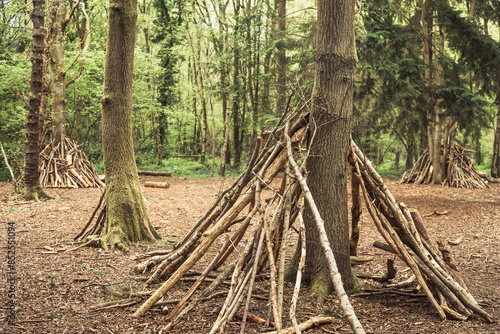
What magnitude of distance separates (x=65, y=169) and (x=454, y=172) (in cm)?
1202

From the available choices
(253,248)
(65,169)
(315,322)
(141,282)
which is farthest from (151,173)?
(315,322)

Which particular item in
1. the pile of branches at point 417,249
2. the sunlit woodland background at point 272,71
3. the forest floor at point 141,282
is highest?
the sunlit woodland background at point 272,71

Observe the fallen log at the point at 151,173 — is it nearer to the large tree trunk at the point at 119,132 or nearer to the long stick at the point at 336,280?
the large tree trunk at the point at 119,132

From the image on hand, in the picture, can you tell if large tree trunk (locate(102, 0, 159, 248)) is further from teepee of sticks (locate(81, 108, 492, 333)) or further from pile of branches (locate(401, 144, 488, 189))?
pile of branches (locate(401, 144, 488, 189))

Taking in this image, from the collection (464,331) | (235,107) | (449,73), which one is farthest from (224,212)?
(235,107)

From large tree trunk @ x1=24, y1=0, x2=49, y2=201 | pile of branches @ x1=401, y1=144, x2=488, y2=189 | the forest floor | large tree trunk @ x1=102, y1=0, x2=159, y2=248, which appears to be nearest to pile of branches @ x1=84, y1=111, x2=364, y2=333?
the forest floor

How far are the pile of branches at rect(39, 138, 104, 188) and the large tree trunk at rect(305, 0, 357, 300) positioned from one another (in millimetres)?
9206

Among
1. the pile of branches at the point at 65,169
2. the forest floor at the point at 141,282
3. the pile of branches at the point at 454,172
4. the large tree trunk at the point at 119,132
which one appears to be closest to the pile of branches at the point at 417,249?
the forest floor at the point at 141,282

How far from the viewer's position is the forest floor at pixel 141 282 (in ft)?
10.4

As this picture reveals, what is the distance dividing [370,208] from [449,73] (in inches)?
296

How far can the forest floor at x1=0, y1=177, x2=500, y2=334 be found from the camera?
317 centimetres

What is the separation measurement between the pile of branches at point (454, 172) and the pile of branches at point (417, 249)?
32.9 ft

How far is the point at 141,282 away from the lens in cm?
410

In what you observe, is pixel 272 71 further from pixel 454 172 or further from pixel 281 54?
pixel 454 172
